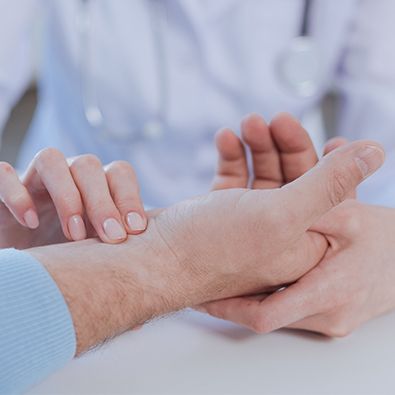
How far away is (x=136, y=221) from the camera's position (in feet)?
2.34

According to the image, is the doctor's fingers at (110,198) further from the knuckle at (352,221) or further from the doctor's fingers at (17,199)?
the knuckle at (352,221)

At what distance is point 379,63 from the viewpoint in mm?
1087

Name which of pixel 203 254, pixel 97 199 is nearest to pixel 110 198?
pixel 97 199

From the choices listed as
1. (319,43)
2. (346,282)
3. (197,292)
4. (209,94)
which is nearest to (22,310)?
(197,292)

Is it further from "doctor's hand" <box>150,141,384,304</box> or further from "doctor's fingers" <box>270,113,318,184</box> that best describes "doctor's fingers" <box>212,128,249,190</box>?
"doctor's hand" <box>150,141,384,304</box>

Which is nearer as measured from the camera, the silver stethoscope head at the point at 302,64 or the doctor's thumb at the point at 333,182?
the doctor's thumb at the point at 333,182

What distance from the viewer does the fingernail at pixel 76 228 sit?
2.33ft

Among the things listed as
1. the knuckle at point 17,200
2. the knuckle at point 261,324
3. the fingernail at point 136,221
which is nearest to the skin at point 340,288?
the knuckle at point 261,324

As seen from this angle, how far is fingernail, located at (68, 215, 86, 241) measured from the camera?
711 millimetres

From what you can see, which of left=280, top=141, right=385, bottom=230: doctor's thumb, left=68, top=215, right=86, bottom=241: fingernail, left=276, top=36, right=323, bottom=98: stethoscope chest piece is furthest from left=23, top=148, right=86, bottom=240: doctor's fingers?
left=276, top=36, right=323, bottom=98: stethoscope chest piece

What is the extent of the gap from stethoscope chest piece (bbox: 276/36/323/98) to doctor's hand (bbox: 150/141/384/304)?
16.1 inches

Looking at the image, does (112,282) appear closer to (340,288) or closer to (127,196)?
(127,196)

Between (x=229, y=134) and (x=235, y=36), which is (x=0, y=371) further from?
(x=235, y=36)

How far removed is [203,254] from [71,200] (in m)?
0.15
